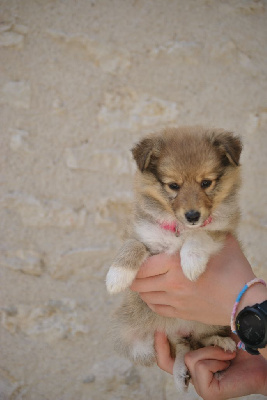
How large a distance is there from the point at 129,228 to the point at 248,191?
4.40 ft

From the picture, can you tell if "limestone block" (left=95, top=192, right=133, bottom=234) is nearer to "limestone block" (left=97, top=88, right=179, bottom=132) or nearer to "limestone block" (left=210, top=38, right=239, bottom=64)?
"limestone block" (left=97, top=88, right=179, bottom=132)

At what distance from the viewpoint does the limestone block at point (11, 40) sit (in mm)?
3408

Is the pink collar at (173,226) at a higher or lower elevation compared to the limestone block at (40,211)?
higher

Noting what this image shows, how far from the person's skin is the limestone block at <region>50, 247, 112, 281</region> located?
3.61 ft

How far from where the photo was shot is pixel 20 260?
3.41 metres

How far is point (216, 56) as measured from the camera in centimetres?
350

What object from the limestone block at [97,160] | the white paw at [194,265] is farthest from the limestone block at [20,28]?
the white paw at [194,265]

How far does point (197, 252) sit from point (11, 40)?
247 centimetres

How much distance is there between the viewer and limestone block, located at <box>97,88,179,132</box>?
11.4ft

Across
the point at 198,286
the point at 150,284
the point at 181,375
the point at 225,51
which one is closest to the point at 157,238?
the point at 150,284

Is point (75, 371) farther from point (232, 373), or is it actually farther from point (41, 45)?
point (41, 45)

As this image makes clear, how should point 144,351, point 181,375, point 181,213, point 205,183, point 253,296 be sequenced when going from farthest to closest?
point 144,351, point 181,375, point 205,183, point 181,213, point 253,296

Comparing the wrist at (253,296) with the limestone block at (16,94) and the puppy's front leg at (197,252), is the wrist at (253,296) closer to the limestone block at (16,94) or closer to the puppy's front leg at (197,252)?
the puppy's front leg at (197,252)

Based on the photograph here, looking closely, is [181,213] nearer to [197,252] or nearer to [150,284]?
[197,252]
